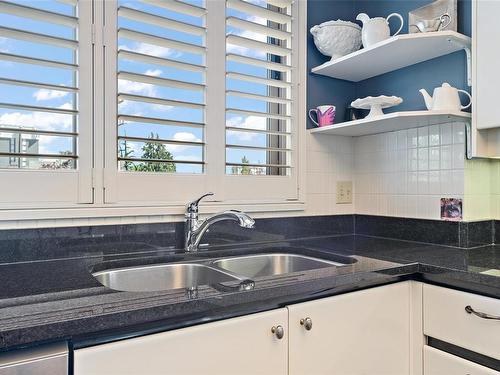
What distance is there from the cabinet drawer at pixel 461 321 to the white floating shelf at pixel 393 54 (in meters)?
0.95

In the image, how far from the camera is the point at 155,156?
1.53 m

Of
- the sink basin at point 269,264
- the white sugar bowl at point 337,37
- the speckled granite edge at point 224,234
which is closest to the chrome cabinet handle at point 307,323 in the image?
the sink basin at point 269,264

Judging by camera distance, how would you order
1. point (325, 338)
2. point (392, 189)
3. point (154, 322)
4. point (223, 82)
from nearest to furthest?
point (154, 322) < point (325, 338) < point (223, 82) < point (392, 189)

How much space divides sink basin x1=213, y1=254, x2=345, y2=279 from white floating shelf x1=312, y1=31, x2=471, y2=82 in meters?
0.91

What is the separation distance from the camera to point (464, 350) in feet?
3.95

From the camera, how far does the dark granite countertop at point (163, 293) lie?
2.47 ft

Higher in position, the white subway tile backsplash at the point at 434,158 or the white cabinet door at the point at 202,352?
the white subway tile backsplash at the point at 434,158

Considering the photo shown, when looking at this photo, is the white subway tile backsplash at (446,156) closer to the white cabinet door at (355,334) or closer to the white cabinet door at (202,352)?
the white cabinet door at (355,334)

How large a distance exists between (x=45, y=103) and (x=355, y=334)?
49.3 inches

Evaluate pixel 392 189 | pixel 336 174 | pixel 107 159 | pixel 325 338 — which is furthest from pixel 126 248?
pixel 392 189

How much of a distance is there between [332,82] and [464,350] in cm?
137

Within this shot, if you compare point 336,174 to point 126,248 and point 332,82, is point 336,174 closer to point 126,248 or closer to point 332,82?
point 332,82

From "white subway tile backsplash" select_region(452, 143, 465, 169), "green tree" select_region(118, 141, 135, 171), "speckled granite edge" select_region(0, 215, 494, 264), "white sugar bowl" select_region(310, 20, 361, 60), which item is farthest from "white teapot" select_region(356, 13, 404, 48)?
"green tree" select_region(118, 141, 135, 171)

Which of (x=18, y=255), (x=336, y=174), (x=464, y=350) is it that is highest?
(x=336, y=174)
